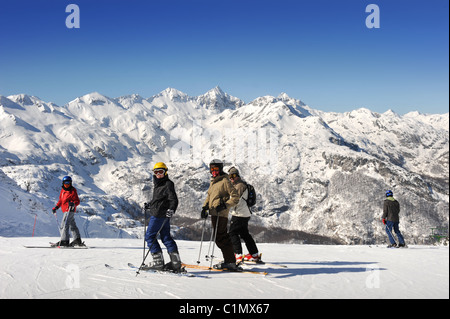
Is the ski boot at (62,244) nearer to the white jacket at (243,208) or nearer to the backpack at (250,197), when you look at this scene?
the white jacket at (243,208)

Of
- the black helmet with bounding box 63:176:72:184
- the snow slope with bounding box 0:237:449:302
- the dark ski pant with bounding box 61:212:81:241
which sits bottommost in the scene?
the snow slope with bounding box 0:237:449:302

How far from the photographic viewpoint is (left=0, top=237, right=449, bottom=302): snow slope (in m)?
7.04

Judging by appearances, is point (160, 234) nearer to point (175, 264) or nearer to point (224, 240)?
point (175, 264)

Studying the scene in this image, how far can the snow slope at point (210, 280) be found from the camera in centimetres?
704

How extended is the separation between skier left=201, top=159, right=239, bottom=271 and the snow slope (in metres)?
0.56

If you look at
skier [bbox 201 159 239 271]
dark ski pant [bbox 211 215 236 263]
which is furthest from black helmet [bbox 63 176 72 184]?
dark ski pant [bbox 211 215 236 263]

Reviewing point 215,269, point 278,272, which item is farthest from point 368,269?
point 215,269

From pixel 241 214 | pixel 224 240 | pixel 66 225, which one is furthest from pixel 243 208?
pixel 66 225

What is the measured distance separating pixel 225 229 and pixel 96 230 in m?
122

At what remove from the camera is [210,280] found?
326 inches

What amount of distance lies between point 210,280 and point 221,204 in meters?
1.79

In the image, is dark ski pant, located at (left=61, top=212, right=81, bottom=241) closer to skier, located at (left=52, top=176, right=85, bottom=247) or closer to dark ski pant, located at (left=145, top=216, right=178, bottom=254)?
skier, located at (left=52, top=176, right=85, bottom=247)

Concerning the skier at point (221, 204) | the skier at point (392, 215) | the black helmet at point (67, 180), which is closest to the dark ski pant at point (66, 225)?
the black helmet at point (67, 180)
